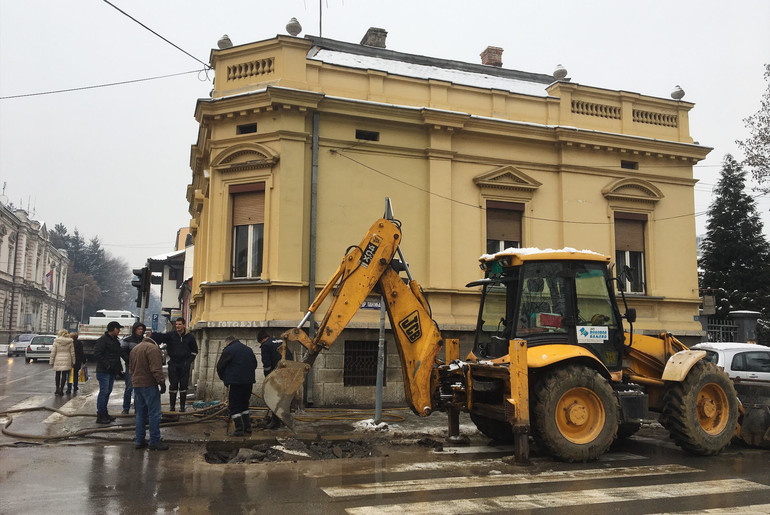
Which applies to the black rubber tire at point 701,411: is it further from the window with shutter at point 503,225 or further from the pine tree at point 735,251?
the pine tree at point 735,251

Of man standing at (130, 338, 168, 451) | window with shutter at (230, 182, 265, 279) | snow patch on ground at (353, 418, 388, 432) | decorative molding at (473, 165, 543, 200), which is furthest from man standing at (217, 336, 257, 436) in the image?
decorative molding at (473, 165, 543, 200)

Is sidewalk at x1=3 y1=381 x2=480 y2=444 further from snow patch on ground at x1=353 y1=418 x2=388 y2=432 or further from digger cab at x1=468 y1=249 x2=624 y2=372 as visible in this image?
digger cab at x1=468 y1=249 x2=624 y2=372

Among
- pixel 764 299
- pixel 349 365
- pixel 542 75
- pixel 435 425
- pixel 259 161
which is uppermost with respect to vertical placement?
pixel 542 75

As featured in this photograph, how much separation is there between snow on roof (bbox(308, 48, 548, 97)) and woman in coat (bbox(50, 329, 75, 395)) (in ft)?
31.7

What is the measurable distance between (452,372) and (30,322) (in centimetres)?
7424

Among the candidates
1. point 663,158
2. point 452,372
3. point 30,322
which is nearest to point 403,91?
point 663,158

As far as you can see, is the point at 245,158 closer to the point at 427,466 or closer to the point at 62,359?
the point at 62,359

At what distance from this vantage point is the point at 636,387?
8734 mm

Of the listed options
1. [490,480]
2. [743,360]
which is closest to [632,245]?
[743,360]

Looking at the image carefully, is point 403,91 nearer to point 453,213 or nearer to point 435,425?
point 453,213

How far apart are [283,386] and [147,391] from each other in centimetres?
221

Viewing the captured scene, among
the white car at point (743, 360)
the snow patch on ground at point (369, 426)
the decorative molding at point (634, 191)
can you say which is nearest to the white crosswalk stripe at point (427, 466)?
the snow patch on ground at point (369, 426)

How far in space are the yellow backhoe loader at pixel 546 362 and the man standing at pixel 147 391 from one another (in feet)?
5.98

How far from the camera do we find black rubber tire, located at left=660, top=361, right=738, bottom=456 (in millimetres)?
8547
